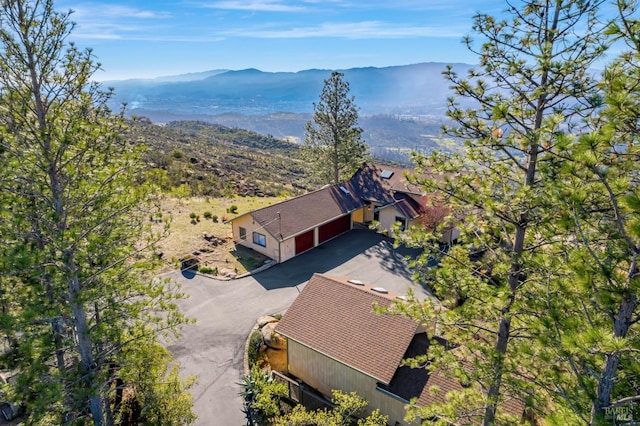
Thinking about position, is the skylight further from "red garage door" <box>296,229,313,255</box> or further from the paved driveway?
"red garage door" <box>296,229,313,255</box>

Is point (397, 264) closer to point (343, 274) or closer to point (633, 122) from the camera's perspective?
point (343, 274)

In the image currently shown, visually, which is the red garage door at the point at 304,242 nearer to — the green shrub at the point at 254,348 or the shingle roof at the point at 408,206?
the shingle roof at the point at 408,206

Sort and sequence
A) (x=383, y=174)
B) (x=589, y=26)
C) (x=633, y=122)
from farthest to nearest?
1. (x=383, y=174)
2. (x=589, y=26)
3. (x=633, y=122)

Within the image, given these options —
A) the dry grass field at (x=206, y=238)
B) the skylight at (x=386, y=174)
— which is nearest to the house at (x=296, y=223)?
the dry grass field at (x=206, y=238)

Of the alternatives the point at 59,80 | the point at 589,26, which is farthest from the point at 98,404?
the point at 589,26

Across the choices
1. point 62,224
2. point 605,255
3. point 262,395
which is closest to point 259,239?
point 262,395

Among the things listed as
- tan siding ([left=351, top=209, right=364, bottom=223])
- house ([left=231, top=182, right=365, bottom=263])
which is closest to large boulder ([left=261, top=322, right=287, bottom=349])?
house ([left=231, top=182, right=365, bottom=263])

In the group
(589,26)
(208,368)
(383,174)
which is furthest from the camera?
(383,174)
